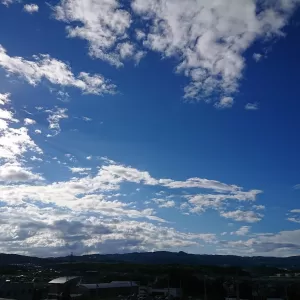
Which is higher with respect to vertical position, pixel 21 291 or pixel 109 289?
pixel 109 289

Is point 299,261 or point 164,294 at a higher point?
point 299,261

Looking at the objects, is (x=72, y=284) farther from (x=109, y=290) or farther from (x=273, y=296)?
(x=273, y=296)

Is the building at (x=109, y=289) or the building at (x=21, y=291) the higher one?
the building at (x=109, y=289)

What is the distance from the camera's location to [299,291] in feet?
149

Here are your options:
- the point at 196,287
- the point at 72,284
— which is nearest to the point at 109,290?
the point at 72,284

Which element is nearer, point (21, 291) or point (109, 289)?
point (21, 291)

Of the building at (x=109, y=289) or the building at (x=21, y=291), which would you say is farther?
the building at (x=109, y=289)

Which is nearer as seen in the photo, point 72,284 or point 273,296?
point 273,296

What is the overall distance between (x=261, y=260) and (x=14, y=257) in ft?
371

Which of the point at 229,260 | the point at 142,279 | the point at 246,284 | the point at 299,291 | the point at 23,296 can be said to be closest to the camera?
the point at 299,291

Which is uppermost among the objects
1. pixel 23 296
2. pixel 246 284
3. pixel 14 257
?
pixel 14 257

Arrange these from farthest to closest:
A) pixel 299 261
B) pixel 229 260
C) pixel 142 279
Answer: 1. pixel 229 260
2. pixel 299 261
3. pixel 142 279

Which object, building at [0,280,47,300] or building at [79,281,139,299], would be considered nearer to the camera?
building at [0,280,47,300]

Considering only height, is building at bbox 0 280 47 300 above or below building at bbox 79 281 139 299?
below
